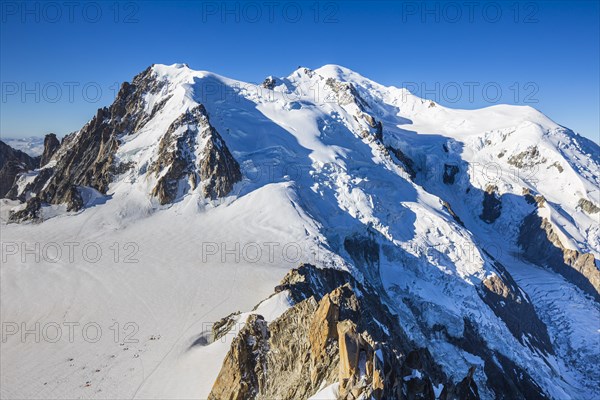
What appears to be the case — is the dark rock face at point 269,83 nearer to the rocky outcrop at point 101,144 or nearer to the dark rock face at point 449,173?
the rocky outcrop at point 101,144

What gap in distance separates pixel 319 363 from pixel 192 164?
4782 centimetres

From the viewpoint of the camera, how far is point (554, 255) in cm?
8338

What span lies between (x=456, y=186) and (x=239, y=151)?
59172 millimetres

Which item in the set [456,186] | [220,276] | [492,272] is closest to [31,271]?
[220,276]

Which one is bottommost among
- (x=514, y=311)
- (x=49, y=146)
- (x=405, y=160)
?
(x=514, y=311)

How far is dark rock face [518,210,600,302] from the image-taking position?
252ft

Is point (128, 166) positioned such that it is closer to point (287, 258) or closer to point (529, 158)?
point (287, 258)

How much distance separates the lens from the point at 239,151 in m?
67.8

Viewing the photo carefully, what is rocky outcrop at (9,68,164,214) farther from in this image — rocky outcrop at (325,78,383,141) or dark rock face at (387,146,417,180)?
dark rock face at (387,146,417,180)

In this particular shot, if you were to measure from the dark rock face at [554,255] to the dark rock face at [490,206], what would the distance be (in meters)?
5.93

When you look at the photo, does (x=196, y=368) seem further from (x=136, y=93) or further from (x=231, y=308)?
(x=136, y=93)

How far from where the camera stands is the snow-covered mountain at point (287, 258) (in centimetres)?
2377

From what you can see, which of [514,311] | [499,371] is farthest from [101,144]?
[514,311]

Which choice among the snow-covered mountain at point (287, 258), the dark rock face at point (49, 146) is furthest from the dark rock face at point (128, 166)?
the dark rock face at point (49, 146)
